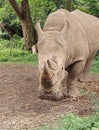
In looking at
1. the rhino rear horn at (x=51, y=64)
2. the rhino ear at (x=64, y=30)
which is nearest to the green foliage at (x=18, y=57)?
the rhino ear at (x=64, y=30)

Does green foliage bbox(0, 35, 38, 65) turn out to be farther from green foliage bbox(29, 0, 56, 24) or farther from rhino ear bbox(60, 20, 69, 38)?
rhino ear bbox(60, 20, 69, 38)

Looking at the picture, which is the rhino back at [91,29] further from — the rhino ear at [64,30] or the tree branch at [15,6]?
the tree branch at [15,6]

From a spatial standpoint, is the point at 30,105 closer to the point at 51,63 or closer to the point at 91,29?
the point at 51,63

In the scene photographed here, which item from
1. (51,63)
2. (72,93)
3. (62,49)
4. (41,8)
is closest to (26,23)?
(41,8)

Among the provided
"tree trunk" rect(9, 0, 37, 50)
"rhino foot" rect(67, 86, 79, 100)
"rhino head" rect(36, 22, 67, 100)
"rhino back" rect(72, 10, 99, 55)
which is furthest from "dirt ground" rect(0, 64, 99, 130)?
"tree trunk" rect(9, 0, 37, 50)

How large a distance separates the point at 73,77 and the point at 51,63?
1425 millimetres

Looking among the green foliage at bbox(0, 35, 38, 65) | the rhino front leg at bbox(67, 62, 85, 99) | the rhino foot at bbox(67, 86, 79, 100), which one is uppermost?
the rhino front leg at bbox(67, 62, 85, 99)

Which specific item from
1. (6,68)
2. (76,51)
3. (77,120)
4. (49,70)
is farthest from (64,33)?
(6,68)

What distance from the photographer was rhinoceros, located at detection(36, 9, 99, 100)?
632 centimetres

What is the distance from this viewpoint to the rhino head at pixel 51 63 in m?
6.18

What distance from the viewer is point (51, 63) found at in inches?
245

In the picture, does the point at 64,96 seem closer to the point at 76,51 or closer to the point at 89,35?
the point at 76,51

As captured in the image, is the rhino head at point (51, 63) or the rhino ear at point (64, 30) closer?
the rhino head at point (51, 63)

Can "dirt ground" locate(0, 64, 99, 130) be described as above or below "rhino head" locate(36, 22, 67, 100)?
below
